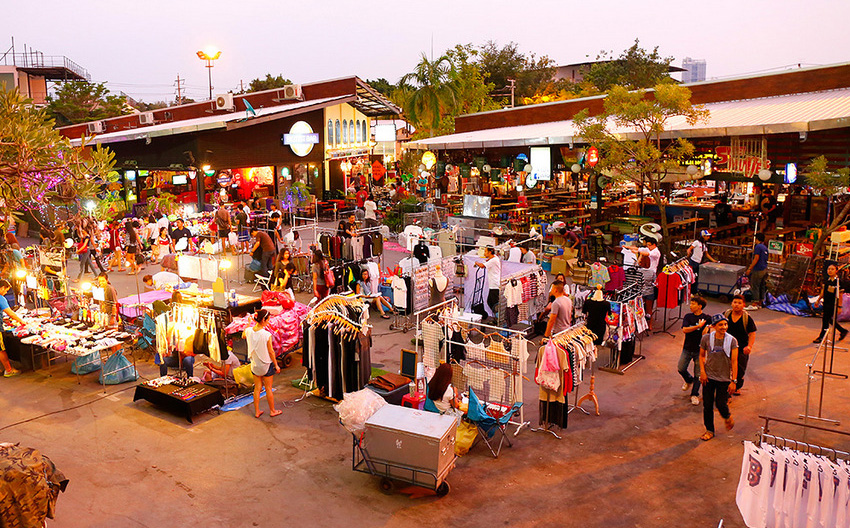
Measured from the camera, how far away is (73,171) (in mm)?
7617

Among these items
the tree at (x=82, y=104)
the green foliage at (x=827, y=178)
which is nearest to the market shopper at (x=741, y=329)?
the green foliage at (x=827, y=178)

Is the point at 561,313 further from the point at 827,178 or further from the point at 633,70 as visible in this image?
the point at 633,70

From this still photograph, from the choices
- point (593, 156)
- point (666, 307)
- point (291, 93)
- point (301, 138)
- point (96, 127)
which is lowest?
point (666, 307)

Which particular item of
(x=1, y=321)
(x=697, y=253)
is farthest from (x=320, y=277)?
(x=697, y=253)

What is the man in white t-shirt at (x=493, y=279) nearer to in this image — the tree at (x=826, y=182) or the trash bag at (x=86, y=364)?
the trash bag at (x=86, y=364)

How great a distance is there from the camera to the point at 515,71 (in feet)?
207

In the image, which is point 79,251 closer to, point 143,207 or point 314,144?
point 143,207

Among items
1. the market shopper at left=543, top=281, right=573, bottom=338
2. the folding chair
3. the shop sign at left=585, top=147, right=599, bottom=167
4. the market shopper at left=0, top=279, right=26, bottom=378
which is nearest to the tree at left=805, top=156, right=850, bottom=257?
the shop sign at left=585, top=147, right=599, bottom=167

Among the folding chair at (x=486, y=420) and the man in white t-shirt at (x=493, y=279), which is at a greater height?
the man in white t-shirt at (x=493, y=279)

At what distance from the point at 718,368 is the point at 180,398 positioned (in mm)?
7082

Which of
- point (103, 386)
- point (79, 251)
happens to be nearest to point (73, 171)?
point (103, 386)

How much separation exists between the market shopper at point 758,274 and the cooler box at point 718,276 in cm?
33

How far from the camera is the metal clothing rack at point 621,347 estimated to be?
1113 centimetres

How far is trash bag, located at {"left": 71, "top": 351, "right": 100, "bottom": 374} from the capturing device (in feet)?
37.3
